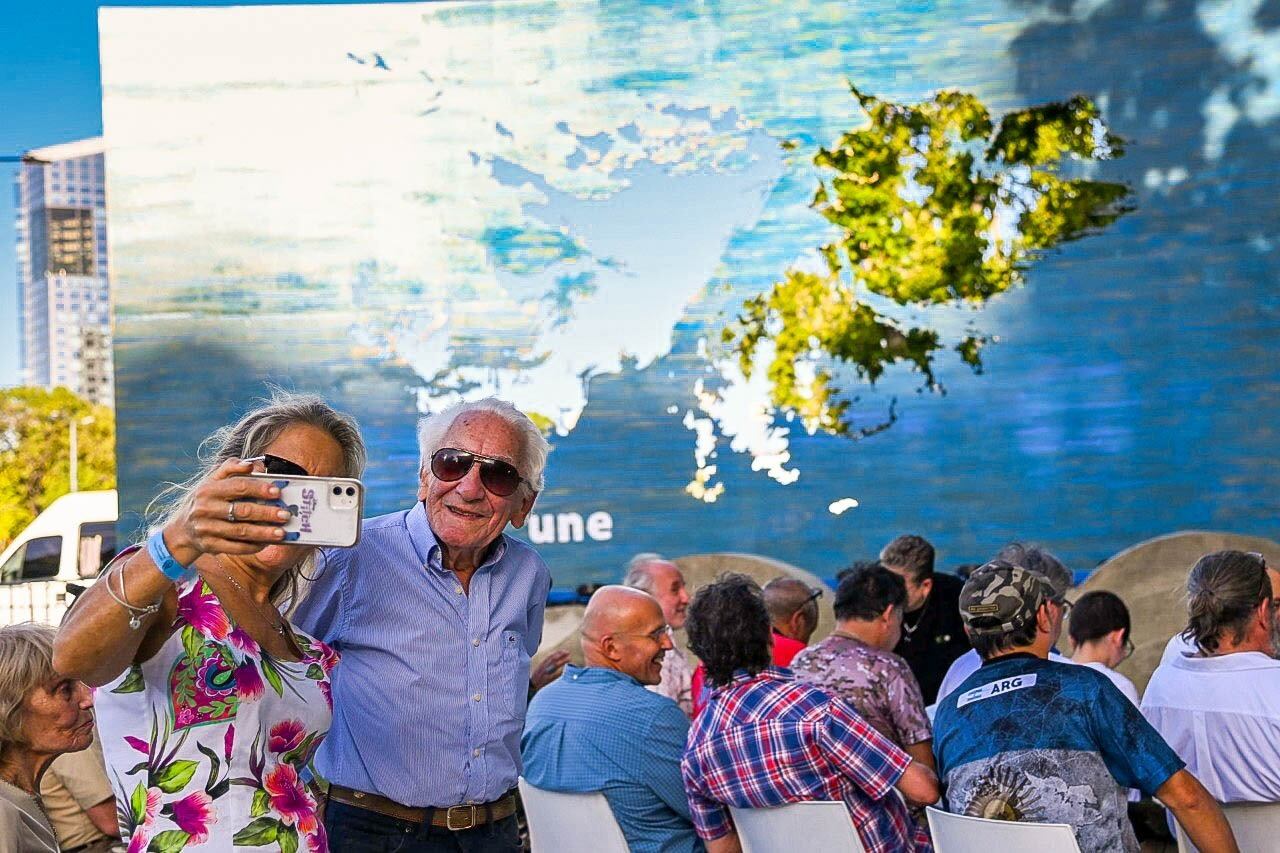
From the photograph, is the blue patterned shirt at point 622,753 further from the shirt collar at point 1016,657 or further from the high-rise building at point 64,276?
the high-rise building at point 64,276

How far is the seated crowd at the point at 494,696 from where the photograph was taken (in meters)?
1.94

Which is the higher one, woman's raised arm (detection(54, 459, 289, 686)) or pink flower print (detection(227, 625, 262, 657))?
woman's raised arm (detection(54, 459, 289, 686))

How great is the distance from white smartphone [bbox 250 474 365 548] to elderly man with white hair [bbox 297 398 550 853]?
837 millimetres

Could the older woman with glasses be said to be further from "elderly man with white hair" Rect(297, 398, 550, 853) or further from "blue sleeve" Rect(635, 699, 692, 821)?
"blue sleeve" Rect(635, 699, 692, 821)

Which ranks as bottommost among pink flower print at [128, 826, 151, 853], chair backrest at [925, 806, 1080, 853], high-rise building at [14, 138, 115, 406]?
chair backrest at [925, 806, 1080, 853]

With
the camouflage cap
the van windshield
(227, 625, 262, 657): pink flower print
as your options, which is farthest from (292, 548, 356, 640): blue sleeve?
the van windshield

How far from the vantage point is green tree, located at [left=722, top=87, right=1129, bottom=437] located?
837 centimetres

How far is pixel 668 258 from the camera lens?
8453 millimetres

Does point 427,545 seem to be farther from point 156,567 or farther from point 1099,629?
point 1099,629

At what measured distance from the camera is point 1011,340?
8.38 m

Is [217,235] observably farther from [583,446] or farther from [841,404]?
[841,404]

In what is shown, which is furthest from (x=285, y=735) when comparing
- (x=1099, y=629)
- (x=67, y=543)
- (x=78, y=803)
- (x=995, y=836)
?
(x=67, y=543)

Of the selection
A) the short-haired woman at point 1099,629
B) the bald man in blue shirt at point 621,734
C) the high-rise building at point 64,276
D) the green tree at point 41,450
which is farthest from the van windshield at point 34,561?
the high-rise building at point 64,276

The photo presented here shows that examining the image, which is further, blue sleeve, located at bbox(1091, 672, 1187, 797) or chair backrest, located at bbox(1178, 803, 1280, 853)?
chair backrest, located at bbox(1178, 803, 1280, 853)
